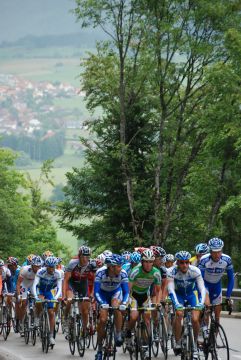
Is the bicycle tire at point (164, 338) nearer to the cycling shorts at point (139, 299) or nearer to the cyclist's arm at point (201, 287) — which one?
the cycling shorts at point (139, 299)

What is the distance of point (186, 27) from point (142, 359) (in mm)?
28443

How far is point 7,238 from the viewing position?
7156 centimetres

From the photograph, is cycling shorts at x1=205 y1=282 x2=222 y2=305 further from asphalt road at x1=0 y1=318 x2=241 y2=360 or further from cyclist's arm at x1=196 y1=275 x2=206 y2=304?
asphalt road at x1=0 y1=318 x2=241 y2=360

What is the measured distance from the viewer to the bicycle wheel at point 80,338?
1648cm

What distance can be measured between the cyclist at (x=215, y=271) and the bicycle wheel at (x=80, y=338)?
282 centimetres

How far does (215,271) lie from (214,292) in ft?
1.40

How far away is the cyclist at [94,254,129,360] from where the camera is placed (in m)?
13.7

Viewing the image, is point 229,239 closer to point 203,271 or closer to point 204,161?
point 204,161

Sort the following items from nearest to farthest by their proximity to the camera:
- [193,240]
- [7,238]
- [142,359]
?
[142,359] < [193,240] < [7,238]

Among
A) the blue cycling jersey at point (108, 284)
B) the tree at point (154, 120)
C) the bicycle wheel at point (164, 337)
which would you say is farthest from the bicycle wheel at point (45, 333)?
the tree at point (154, 120)

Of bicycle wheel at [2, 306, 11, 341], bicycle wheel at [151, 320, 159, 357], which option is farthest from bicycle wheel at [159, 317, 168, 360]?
bicycle wheel at [2, 306, 11, 341]

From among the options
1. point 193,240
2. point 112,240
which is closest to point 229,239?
point 193,240

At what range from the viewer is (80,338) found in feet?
54.8

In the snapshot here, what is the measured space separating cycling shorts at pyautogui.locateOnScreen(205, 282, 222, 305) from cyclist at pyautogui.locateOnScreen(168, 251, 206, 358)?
24.7 inches
